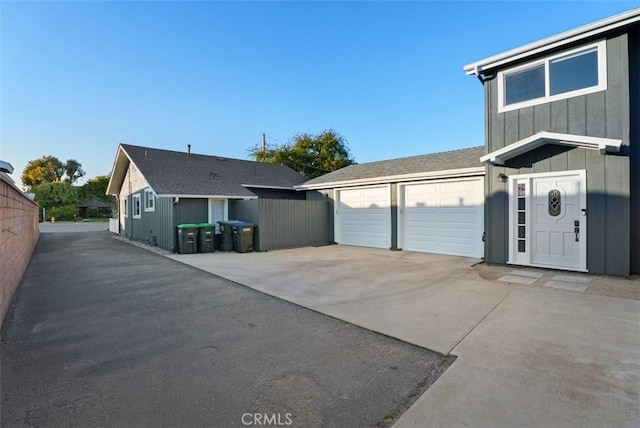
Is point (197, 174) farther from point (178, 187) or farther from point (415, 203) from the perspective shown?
point (415, 203)

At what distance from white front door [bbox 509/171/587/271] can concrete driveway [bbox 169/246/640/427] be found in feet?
2.10

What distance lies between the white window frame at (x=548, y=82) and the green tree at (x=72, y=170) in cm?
7612

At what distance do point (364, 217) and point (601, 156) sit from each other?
7438mm

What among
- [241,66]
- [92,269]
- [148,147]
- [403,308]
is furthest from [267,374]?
[148,147]

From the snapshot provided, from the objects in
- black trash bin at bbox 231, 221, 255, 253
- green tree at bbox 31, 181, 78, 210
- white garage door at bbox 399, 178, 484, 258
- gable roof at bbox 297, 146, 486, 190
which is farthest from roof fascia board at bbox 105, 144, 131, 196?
green tree at bbox 31, 181, 78, 210

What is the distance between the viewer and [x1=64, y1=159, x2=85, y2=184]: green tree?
62853 mm

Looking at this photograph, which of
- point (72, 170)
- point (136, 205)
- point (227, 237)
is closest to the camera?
point (227, 237)

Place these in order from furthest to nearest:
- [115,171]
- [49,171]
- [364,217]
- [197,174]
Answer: [49,171], [115,171], [197,174], [364,217]

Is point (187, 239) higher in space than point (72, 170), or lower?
lower

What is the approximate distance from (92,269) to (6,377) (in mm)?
6256

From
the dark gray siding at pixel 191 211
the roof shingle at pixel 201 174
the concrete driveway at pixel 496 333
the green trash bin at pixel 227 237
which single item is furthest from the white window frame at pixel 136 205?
the concrete driveway at pixel 496 333

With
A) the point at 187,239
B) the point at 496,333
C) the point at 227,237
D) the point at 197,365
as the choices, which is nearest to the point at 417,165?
the point at 227,237

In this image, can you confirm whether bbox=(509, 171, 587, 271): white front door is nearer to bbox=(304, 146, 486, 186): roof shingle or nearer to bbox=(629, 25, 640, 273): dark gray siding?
bbox=(629, 25, 640, 273): dark gray siding

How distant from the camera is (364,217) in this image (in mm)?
12711
